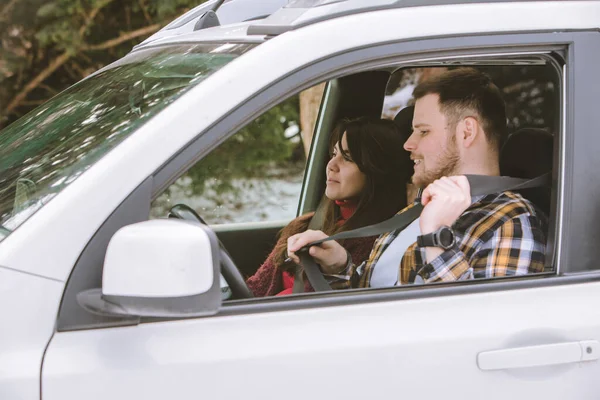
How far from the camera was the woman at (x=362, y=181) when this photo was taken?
9.85 feet

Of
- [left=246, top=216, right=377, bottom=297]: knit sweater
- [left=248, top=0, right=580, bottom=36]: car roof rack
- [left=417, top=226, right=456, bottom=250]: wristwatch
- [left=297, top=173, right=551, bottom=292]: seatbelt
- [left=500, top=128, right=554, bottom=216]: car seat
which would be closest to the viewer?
[left=248, top=0, right=580, bottom=36]: car roof rack

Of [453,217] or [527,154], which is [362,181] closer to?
[527,154]

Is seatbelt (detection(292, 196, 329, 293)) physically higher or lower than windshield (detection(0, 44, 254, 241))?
lower

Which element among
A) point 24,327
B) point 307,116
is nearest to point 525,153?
point 24,327

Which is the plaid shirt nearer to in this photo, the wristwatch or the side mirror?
the wristwatch

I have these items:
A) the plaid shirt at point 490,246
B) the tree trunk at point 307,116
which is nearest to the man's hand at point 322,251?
the plaid shirt at point 490,246

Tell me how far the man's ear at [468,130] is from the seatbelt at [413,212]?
27 cm

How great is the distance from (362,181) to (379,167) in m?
0.08

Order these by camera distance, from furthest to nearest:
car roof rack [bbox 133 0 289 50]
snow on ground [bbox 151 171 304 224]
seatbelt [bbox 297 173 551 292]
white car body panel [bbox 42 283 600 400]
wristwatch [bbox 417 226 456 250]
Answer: snow on ground [bbox 151 171 304 224] < car roof rack [bbox 133 0 289 50] < seatbelt [bbox 297 173 551 292] < wristwatch [bbox 417 226 456 250] < white car body panel [bbox 42 283 600 400]

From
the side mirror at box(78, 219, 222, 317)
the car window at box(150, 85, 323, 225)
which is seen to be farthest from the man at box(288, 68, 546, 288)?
the car window at box(150, 85, 323, 225)

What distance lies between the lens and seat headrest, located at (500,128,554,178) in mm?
2578

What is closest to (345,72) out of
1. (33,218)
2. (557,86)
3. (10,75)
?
(557,86)

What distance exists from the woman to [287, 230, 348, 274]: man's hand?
352 mm

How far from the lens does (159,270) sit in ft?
5.08
